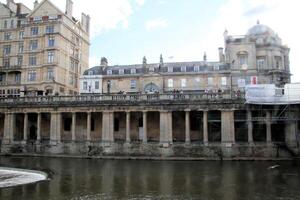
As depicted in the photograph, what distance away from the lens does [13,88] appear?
66188 mm

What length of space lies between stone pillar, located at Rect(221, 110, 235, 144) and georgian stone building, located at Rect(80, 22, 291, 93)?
54.3 ft

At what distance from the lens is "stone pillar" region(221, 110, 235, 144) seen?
4353 centimetres

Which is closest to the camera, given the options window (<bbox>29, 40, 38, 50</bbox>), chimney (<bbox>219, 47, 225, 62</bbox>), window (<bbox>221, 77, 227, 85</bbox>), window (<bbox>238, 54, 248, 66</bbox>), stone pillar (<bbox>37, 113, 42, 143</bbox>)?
stone pillar (<bbox>37, 113, 42, 143</bbox>)

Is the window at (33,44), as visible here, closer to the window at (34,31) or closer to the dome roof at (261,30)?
the window at (34,31)

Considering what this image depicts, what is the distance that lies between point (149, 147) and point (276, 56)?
104 feet

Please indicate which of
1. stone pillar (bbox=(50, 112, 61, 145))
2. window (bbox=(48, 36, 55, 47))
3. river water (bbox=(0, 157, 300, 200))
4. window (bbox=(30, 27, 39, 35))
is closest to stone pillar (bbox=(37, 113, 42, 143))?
stone pillar (bbox=(50, 112, 61, 145))

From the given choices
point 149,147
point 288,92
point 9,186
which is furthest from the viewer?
point 149,147

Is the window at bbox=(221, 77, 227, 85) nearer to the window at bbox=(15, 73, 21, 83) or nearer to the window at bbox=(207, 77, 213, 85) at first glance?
the window at bbox=(207, 77, 213, 85)

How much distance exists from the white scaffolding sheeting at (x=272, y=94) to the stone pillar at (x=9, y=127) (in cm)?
3425

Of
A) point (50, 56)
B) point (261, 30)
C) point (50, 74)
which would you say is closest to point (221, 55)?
point (261, 30)

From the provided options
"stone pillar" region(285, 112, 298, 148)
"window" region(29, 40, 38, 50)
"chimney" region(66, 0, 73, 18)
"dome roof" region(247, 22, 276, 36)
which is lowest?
"stone pillar" region(285, 112, 298, 148)

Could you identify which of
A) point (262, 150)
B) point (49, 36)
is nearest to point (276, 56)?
point (262, 150)

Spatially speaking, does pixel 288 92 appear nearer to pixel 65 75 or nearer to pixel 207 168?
pixel 207 168

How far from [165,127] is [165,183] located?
20.1 metres
